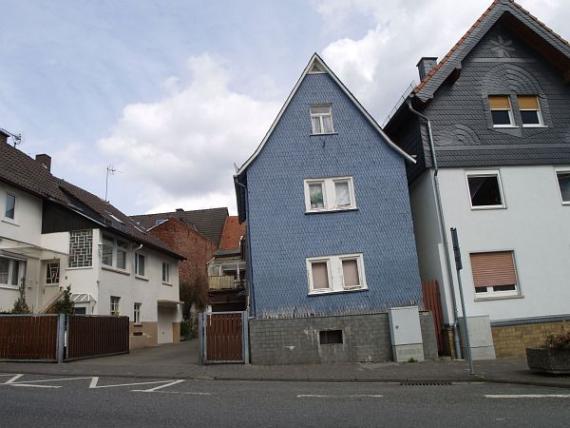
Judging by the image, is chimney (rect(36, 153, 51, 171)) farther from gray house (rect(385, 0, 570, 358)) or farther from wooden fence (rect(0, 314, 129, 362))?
gray house (rect(385, 0, 570, 358))

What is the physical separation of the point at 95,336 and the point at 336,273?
915 centimetres

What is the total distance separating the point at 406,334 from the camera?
15.1 metres

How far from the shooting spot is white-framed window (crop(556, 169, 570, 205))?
57.9 feet

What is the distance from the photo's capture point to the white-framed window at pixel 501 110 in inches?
708

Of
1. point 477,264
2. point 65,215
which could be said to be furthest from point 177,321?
point 477,264

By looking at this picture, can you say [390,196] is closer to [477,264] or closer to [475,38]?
[477,264]

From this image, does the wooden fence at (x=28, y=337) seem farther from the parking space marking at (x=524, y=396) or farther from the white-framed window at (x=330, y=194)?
the parking space marking at (x=524, y=396)

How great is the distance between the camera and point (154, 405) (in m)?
8.67

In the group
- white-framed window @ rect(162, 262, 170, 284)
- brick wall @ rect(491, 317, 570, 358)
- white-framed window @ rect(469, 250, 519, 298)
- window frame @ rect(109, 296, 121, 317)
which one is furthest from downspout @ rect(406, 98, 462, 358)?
white-framed window @ rect(162, 262, 170, 284)

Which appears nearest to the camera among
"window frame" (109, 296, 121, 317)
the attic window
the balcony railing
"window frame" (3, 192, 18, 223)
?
the attic window

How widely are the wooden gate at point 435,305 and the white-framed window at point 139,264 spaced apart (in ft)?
55.2

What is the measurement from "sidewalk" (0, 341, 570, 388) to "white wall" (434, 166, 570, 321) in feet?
8.64

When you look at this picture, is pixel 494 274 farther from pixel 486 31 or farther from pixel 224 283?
pixel 224 283

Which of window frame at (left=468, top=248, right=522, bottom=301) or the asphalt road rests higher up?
window frame at (left=468, top=248, right=522, bottom=301)
